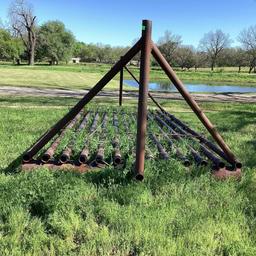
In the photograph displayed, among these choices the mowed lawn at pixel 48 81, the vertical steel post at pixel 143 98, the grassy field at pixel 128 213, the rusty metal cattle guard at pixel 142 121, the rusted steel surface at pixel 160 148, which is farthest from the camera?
the mowed lawn at pixel 48 81

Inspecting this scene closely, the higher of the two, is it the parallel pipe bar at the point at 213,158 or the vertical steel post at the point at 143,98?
the vertical steel post at the point at 143,98

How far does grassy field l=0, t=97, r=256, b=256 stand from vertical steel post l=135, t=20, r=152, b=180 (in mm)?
213

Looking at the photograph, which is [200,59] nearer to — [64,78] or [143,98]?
[64,78]

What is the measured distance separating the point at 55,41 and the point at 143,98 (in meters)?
89.5

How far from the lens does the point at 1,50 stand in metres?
87.5

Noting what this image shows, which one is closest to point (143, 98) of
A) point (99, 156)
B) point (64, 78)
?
point (99, 156)

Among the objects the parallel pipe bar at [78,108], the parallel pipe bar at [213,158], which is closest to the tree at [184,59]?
the parallel pipe bar at [213,158]

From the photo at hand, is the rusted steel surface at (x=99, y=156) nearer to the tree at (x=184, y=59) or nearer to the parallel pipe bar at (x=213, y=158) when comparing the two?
the parallel pipe bar at (x=213, y=158)

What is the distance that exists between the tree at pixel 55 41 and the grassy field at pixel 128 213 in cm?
8899

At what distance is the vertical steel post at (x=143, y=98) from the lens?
4.64 metres

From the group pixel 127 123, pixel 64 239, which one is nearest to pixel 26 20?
pixel 127 123

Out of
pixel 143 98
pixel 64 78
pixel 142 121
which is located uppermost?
pixel 143 98

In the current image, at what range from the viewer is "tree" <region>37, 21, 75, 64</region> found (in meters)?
90.7

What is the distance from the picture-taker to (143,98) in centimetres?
477
